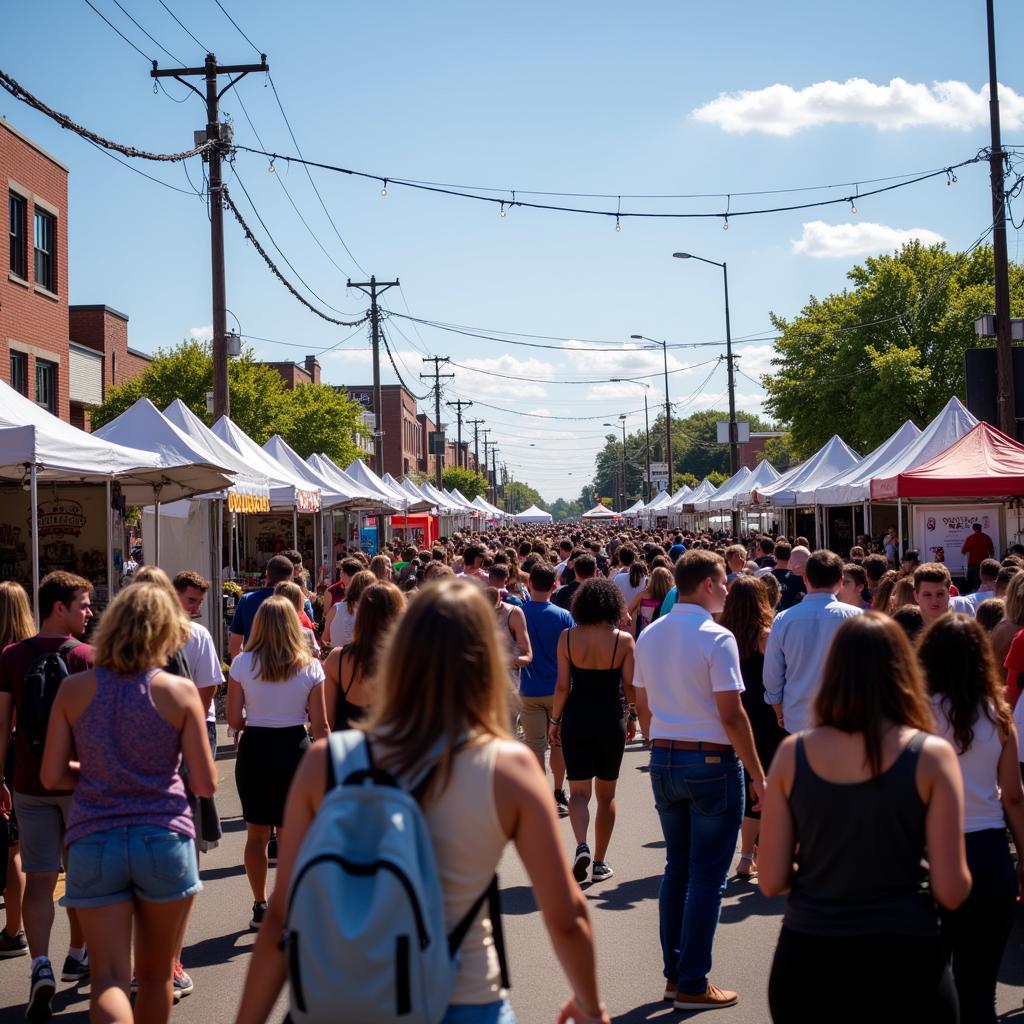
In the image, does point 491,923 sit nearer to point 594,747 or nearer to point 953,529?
point 594,747

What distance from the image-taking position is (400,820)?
7.84 feet

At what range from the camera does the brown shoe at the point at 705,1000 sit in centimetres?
532

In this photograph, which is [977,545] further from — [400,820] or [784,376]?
[784,376]

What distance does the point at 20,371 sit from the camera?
25156 mm

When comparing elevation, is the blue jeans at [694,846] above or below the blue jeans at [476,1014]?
below

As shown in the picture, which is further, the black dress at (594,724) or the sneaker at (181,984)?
the black dress at (594,724)

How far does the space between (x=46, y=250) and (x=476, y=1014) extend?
86.8ft

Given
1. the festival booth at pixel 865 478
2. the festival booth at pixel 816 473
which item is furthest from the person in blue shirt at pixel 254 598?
the festival booth at pixel 816 473

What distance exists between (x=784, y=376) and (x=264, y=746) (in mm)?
41702

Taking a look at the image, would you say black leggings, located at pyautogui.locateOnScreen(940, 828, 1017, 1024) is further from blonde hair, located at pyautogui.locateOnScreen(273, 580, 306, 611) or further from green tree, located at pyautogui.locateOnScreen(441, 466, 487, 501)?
green tree, located at pyautogui.locateOnScreen(441, 466, 487, 501)

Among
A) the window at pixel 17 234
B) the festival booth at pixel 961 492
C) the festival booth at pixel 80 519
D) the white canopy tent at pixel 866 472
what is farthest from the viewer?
the window at pixel 17 234

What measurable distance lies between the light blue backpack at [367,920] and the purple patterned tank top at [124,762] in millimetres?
2032

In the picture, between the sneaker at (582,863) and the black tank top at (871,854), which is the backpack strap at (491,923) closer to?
the black tank top at (871,854)

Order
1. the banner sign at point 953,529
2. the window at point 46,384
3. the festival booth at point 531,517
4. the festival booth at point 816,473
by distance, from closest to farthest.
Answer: the banner sign at point 953,529
the window at point 46,384
the festival booth at point 816,473
the festival booth at point 531,517
